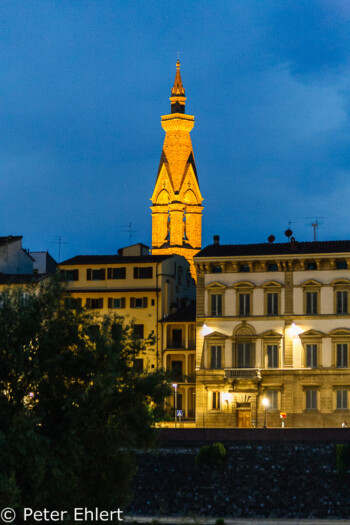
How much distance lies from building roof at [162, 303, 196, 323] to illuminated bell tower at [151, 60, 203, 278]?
3303cm

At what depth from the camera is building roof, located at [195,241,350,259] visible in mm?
89438

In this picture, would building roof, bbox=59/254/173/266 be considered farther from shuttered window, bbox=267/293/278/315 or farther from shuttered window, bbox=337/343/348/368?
shuttered window, bbox=337/343/348/368

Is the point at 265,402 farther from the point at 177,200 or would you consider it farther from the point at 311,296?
the point at 177,200

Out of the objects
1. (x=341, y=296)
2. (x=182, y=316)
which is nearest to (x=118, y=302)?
(x=182, y=316)

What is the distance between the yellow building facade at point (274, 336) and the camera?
86875 millimetres

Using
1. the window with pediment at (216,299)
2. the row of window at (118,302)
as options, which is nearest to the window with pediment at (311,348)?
the window with pediment at (216,299)

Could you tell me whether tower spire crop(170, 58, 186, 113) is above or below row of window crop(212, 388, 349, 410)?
above

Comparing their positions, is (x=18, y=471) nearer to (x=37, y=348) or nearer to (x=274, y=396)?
(x=37, y=348)

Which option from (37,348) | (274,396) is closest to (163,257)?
(274,396)

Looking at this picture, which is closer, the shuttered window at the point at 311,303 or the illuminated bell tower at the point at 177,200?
the shuttered window at the point at 311,303

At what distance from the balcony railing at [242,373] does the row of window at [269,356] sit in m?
0.86

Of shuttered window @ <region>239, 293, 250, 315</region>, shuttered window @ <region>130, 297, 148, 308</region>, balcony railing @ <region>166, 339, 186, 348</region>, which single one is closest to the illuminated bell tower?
shuttered window @ <region>130, 297, 148, 308</region>

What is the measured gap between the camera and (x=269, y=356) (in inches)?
3501

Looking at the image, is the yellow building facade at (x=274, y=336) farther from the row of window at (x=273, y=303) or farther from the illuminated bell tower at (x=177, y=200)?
the illuminated bell tower at (x=177, y=200)
